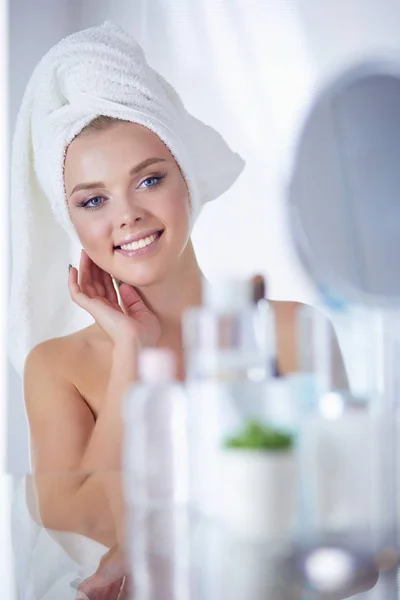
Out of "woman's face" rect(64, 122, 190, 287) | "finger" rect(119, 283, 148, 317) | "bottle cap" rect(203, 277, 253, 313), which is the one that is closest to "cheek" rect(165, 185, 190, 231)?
"woman's face" rect(64, 122, 190, 287)

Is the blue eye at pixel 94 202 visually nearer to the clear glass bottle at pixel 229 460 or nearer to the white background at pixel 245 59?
the white background at pixel 245 59

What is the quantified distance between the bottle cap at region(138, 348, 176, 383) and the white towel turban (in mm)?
112

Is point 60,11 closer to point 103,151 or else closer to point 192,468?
point 103,151

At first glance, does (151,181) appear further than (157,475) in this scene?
Yes

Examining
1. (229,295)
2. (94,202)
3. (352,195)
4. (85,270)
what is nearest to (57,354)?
(85,270)

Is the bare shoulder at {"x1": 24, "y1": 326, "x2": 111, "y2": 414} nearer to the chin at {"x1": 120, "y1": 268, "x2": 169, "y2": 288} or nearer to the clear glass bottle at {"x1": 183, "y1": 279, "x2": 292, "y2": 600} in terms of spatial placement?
the chin at {"x1": 120, "y1": 268, "x2": 169, "y2": 288}

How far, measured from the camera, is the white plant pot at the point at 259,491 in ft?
2.33

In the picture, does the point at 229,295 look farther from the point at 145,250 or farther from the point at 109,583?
the point at 109,583

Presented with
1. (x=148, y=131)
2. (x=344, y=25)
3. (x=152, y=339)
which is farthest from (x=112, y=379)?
(x=344, y=25)

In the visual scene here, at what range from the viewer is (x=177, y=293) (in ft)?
4.06

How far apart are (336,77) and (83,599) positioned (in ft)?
2.91

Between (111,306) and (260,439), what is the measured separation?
0.59 m

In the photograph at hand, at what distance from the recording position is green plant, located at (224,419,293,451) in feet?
2.33

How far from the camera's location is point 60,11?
4.11ft
